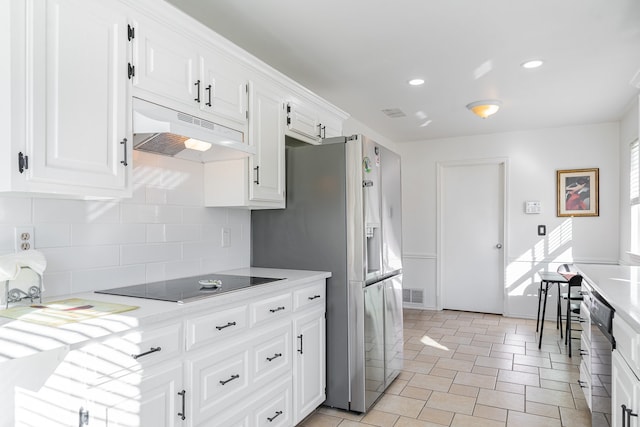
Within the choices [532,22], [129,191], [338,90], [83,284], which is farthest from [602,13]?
[83,284]

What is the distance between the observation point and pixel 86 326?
1.35m

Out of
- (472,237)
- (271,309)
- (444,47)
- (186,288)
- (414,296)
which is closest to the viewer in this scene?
(186,288)

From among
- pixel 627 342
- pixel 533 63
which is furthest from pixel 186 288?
pixel 533 63

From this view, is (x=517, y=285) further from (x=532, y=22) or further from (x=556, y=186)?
(x=532, y=22)

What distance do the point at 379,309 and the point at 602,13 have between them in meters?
2.26

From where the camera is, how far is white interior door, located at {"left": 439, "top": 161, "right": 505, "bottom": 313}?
561cm

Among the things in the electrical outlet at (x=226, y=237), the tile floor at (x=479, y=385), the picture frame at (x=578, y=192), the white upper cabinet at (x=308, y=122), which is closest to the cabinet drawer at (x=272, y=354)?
the tile floor at (x=479, y=385)

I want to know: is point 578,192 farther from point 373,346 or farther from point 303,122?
point 303,122

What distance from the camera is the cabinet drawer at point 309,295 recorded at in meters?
2.46

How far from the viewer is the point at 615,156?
496cm

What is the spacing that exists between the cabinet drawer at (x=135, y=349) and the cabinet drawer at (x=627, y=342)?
5.47ft

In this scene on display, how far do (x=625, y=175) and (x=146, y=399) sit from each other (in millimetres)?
5207

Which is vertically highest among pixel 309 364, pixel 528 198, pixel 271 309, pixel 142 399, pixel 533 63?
pixel 533 63

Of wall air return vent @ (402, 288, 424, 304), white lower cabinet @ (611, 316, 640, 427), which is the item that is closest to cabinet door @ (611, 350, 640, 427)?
white lower cabinet @ (611, 316, 640, 427)
